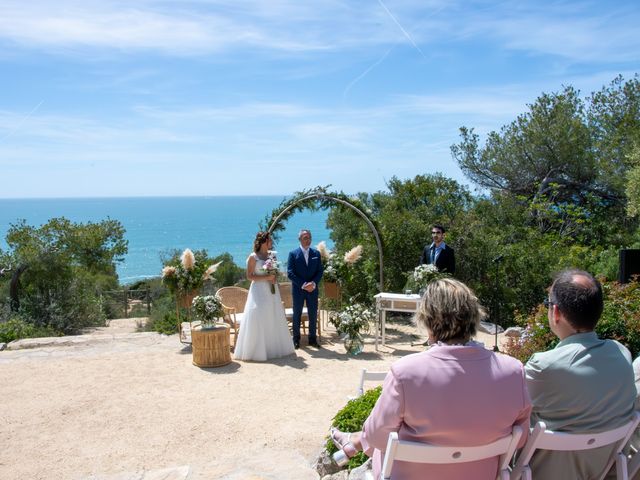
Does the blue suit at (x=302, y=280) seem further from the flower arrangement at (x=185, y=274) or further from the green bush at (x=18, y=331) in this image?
the green bush at (x=18, y=331)

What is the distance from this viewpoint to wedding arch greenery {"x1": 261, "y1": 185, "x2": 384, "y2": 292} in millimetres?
9953

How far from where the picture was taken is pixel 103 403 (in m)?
6.00

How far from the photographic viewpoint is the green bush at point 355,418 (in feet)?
11.4

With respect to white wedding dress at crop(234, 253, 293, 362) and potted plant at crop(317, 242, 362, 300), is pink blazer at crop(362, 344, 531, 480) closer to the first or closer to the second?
white wedding dress at crop(234, 253, 293, 362)

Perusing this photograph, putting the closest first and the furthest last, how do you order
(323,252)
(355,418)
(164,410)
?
(355,418) < (164,410) < (323,252)

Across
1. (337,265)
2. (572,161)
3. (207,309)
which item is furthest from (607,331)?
(572,161)

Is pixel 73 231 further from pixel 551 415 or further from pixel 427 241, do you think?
pixel 551 415

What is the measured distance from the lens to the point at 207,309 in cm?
754

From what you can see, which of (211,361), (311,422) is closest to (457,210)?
(211,361)

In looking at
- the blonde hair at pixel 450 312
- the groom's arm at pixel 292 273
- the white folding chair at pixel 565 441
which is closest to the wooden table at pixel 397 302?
the groom's arm at pixel 292 273

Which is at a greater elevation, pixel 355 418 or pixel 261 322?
pixel 355 418

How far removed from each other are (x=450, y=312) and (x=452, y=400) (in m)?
0.37

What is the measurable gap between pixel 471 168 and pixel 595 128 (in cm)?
361

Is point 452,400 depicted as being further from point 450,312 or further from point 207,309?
point 207,309
